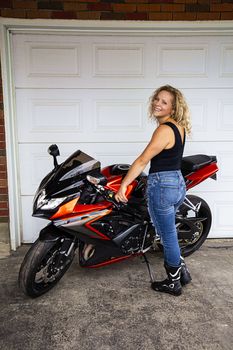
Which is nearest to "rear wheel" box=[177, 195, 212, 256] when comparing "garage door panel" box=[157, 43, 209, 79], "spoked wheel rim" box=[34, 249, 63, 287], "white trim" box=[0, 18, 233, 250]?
"spoked wheel rim" box=[34, 249, 63, 287]

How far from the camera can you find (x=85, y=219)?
2.44 m

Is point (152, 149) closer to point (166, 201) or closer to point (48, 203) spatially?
point (166, 201)

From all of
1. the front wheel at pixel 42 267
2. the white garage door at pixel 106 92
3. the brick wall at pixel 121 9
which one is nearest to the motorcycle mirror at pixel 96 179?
the front wheel at pixel 42 267

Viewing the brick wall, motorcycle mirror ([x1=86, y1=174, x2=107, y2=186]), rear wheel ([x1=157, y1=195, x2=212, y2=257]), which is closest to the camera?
motorcycle mirror ([x1=86, y1=174, x2=107, y2=186])

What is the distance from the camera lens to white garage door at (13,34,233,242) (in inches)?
133

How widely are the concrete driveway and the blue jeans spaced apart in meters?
0.43

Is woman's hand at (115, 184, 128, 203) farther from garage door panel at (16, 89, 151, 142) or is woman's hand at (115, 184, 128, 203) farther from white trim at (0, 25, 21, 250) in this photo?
white trim at (0, 25, 21, 250)

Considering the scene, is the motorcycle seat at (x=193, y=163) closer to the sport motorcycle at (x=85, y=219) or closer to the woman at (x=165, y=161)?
the sport motorcycle at (x=85, y=219)

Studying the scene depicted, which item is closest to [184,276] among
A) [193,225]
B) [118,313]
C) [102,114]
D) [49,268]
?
Answer: [193,225]

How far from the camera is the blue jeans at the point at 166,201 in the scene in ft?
8.04

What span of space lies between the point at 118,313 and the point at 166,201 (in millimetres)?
894

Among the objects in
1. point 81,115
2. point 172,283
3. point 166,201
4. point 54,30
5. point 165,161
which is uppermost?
point 54,30

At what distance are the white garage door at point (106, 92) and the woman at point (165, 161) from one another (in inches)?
41.5

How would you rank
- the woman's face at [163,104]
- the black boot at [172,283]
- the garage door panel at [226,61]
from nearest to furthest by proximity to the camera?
the woman's face at [163,104], the black boot at [172,283], the garage door panel at [226,61]
